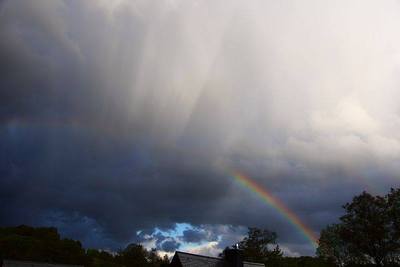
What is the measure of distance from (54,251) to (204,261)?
9967cm

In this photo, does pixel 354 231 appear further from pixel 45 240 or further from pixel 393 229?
pixel 45 240

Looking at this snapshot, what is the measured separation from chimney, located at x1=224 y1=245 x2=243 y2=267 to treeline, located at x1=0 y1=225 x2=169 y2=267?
57896 millimetres

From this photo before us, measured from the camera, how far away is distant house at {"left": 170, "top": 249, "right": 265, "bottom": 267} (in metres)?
54.1

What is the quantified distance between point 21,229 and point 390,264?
141 m

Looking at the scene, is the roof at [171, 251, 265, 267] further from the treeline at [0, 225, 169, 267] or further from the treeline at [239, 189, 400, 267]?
the treeline at [0, 225, 169, 267]

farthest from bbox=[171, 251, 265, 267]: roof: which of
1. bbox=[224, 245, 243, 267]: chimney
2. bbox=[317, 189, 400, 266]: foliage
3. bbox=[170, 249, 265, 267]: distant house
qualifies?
bbox=[317, 189, 400, 266]: foliage

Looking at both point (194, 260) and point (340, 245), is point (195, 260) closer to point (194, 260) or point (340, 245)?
point (194, 260)

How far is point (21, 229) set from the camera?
164 metres

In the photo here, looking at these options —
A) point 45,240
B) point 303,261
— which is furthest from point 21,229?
point 303,261

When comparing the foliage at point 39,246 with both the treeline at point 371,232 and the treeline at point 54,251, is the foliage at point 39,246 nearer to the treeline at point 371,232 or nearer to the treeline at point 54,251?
the treeline at point 54,251

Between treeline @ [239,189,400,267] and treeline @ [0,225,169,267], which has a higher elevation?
treeline @ [0,225,169,267]

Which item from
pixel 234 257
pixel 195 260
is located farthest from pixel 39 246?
pixel 234 257

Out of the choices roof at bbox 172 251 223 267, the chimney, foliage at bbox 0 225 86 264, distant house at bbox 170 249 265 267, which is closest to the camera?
roof at bbox 172 251 223 267

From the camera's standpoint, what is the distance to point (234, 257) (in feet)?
189
